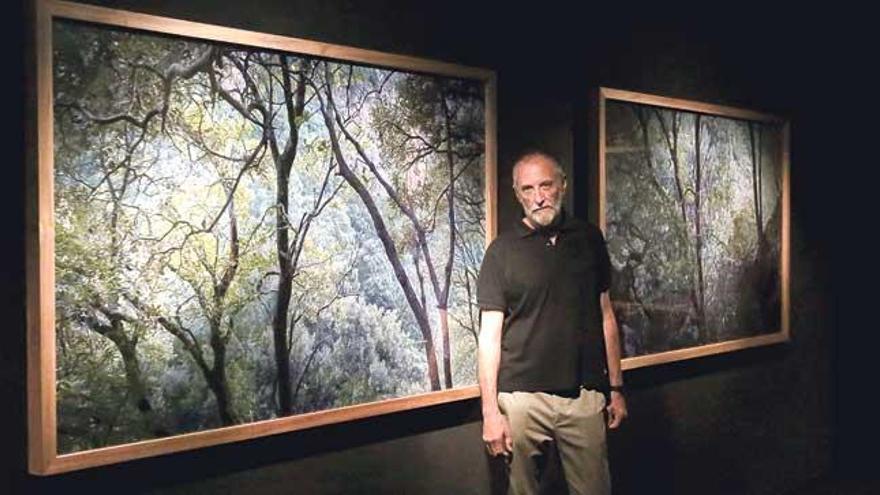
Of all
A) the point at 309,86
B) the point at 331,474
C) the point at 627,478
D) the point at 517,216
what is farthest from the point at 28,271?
the point at 627,478

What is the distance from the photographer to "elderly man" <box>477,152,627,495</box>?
3.03 metres

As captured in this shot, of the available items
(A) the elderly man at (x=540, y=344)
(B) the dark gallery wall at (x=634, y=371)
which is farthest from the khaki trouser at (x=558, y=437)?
(B) the dark gallery wall at (x=634, y=371)

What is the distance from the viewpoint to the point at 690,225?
3.98 meters

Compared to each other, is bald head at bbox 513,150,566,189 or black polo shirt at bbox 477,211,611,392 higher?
bald head at bbox 513,150,566,189

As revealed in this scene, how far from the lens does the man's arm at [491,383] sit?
2.95 meters

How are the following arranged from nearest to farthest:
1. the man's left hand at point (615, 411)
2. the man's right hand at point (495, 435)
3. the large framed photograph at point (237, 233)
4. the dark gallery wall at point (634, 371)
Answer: the large framed photograph at point (237, 233) → the dark gallery wall at point (634, 371) → the man's right hand at point (495, 435) → the man's left hand at point (615, 411)

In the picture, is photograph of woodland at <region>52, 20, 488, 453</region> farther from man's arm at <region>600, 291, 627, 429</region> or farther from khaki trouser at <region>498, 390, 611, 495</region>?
man's arm at <region>600, 291, 627, 429</region>

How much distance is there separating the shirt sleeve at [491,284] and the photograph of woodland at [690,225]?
729 millimetres

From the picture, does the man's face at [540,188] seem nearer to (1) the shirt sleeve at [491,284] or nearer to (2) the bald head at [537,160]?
(2) the bald head at [537,160]

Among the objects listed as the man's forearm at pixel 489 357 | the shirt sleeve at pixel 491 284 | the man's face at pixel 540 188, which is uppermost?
the man's face at pixel 540 188

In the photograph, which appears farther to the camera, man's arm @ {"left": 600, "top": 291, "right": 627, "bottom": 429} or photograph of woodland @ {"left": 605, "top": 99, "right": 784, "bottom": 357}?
photograph of woodland @ {"left": 605, "top": 99, "right": 784, "bottom": 357}

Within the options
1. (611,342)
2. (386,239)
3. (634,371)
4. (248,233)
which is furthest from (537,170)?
(634,371)

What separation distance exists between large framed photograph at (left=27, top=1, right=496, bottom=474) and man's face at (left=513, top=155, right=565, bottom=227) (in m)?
0.15

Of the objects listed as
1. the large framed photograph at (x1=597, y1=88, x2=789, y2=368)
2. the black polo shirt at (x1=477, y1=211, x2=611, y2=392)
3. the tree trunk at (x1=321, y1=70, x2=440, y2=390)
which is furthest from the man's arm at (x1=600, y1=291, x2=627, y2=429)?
the tree trunk at (x1=321, y1=70, x2=440, y2=390)
